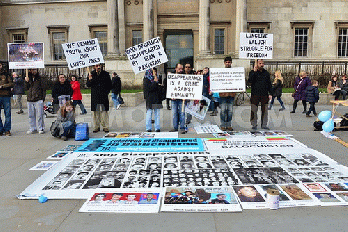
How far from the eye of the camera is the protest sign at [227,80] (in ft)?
29.0

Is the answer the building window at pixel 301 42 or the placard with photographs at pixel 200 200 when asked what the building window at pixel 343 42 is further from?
the placard with photographs at pixel 200 200

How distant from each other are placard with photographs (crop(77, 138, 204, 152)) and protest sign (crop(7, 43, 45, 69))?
2.86 meters

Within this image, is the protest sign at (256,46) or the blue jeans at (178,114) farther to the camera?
the protest sign at (256,46)

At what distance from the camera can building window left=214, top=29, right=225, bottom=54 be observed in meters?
25.4

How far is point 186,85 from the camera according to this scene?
8727 mm

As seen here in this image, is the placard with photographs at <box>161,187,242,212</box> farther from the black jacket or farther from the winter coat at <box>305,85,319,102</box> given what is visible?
the winter coat at <box>305,85,319,102</box>

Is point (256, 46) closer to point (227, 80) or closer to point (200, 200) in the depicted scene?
point (227, 80)

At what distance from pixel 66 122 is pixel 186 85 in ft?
10.8

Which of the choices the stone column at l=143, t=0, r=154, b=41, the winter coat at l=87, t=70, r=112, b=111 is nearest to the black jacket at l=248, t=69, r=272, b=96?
the winter coat at l=87, t=70, r=112, b=111

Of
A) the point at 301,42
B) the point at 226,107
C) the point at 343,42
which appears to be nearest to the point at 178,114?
the point at 226,107

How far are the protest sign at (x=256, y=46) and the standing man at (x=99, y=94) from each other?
394cm

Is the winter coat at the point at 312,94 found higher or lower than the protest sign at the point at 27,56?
lower

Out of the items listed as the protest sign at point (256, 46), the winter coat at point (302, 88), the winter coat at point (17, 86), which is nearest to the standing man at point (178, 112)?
the protest sign at point (256, 46)

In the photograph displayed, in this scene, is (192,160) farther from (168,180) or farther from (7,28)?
(7,28)
